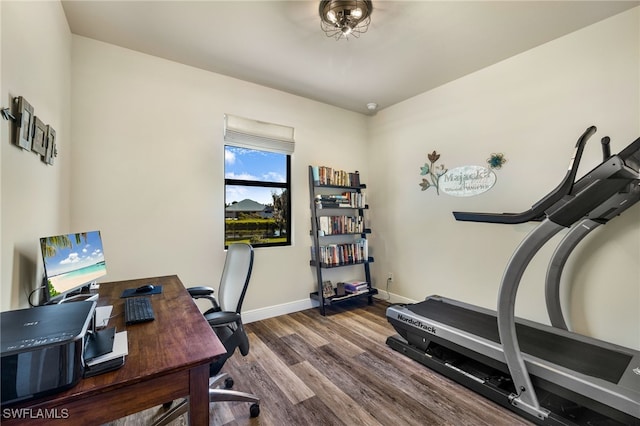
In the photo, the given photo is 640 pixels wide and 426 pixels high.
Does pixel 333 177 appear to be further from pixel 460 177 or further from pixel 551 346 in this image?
pixel 551 346

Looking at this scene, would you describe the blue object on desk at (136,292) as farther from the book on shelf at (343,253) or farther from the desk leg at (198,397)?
the book on shelf at (343,253)

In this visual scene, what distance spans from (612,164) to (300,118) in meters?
2.90

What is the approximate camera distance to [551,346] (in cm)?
191

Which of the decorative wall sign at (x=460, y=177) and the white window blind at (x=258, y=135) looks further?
the white window blind at (x=258, y=135)

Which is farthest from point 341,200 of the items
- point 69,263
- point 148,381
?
point 148,381

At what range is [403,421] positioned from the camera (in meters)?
1.66

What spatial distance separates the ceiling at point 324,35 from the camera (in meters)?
1.99

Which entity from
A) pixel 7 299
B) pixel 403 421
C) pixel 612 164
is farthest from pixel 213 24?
pixel 403 421

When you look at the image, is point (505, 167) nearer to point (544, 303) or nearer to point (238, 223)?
point (544, 303)

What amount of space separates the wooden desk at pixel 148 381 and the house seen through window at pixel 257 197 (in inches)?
75.0

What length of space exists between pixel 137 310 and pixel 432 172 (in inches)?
123

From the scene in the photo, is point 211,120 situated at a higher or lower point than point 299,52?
lower

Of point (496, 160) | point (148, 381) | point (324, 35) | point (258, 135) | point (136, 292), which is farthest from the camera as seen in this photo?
point (258, 135)

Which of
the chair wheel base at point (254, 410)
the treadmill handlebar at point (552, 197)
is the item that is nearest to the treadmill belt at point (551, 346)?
the treadmill handlebar at point (552, 197)
